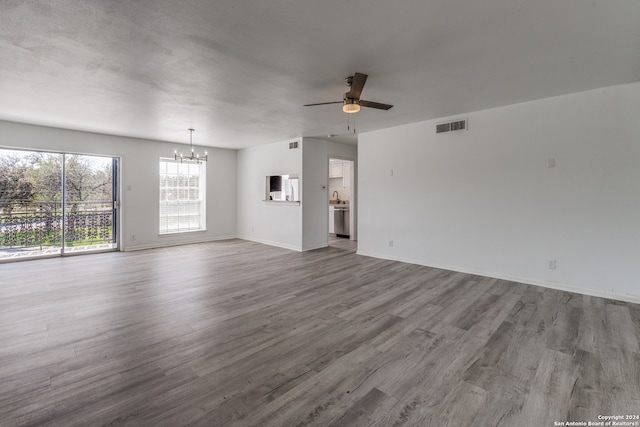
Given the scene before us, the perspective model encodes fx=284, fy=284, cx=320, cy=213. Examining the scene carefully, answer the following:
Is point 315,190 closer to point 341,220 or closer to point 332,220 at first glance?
point 341,220

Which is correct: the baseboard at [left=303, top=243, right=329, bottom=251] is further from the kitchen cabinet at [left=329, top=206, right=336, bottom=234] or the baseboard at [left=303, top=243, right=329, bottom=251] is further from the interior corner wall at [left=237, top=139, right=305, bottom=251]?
the kitchen cabinet at [left=329, top=206, right=336, bottom=234]

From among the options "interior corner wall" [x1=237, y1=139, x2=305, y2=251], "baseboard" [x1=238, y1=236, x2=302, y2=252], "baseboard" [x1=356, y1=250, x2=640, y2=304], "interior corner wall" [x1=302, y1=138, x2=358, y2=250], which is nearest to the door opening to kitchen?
"interior corner wall" [x1=302, y1=138, x2=358, y2=250]

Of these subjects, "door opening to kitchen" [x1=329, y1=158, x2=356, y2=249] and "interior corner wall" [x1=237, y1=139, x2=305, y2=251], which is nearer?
"interior corner wall" [x1=237, y1=139, x2=305, y2=251]

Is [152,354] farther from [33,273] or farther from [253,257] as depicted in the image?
[33,273]

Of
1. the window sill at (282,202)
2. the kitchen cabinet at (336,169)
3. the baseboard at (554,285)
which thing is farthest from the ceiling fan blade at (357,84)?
the kitchen cabinet at (336,169)

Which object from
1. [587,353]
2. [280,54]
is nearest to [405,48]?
[280,54]

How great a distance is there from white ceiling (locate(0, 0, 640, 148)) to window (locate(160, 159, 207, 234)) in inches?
123

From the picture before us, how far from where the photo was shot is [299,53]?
2.77 meters

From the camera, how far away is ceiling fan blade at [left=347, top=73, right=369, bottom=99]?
2878mm

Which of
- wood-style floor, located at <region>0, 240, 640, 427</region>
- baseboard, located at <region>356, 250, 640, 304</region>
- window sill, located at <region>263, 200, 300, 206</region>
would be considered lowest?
wood-style floor, located at <region>0, 240, 640, 427</region>

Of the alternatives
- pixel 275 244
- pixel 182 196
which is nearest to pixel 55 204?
pixel 182 196

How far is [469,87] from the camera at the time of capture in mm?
3666

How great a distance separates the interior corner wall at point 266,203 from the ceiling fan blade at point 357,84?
12.1 ft

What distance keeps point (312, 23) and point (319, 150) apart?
15.8 ft
